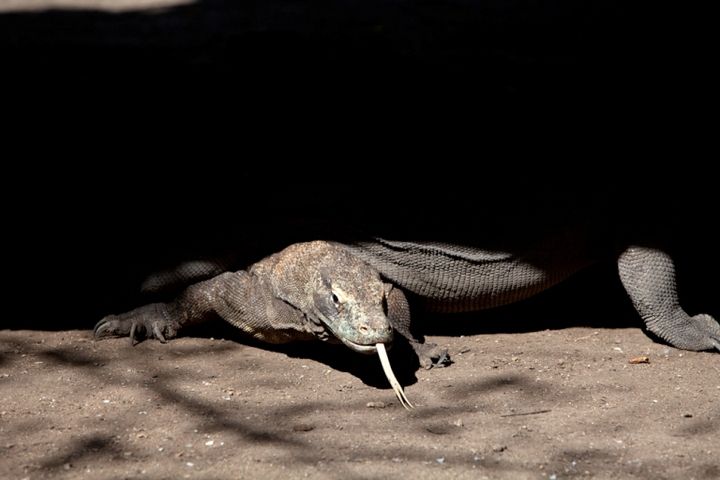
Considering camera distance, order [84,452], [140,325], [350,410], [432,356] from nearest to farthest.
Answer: [84,452]
[350,410]
[432,356]
[140,325]

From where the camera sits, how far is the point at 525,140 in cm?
513

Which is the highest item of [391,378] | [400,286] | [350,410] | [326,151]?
[326,151]

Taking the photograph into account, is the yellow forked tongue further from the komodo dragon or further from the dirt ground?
the komodo dragon

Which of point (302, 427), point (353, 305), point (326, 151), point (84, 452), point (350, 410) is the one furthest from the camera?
point (326, 151)

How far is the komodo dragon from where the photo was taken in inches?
181

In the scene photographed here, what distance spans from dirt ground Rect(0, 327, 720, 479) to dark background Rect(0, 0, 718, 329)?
56 cm

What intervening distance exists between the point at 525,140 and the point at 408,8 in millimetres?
3468

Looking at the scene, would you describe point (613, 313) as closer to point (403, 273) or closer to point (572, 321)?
point (572, 321)

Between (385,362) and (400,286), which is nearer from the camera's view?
(385,362)

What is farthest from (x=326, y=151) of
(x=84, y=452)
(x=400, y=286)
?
(x=84, y=452)

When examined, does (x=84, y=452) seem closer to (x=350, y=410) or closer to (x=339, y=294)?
(x=350, y=410)

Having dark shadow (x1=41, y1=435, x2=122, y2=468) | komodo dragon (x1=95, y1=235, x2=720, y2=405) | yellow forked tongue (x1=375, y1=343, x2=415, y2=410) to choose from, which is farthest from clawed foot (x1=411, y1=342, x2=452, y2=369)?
dark shadow (x1=41, y1=435, x2=122, y2=468)

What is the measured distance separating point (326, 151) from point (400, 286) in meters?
0.78

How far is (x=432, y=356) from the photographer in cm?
454
